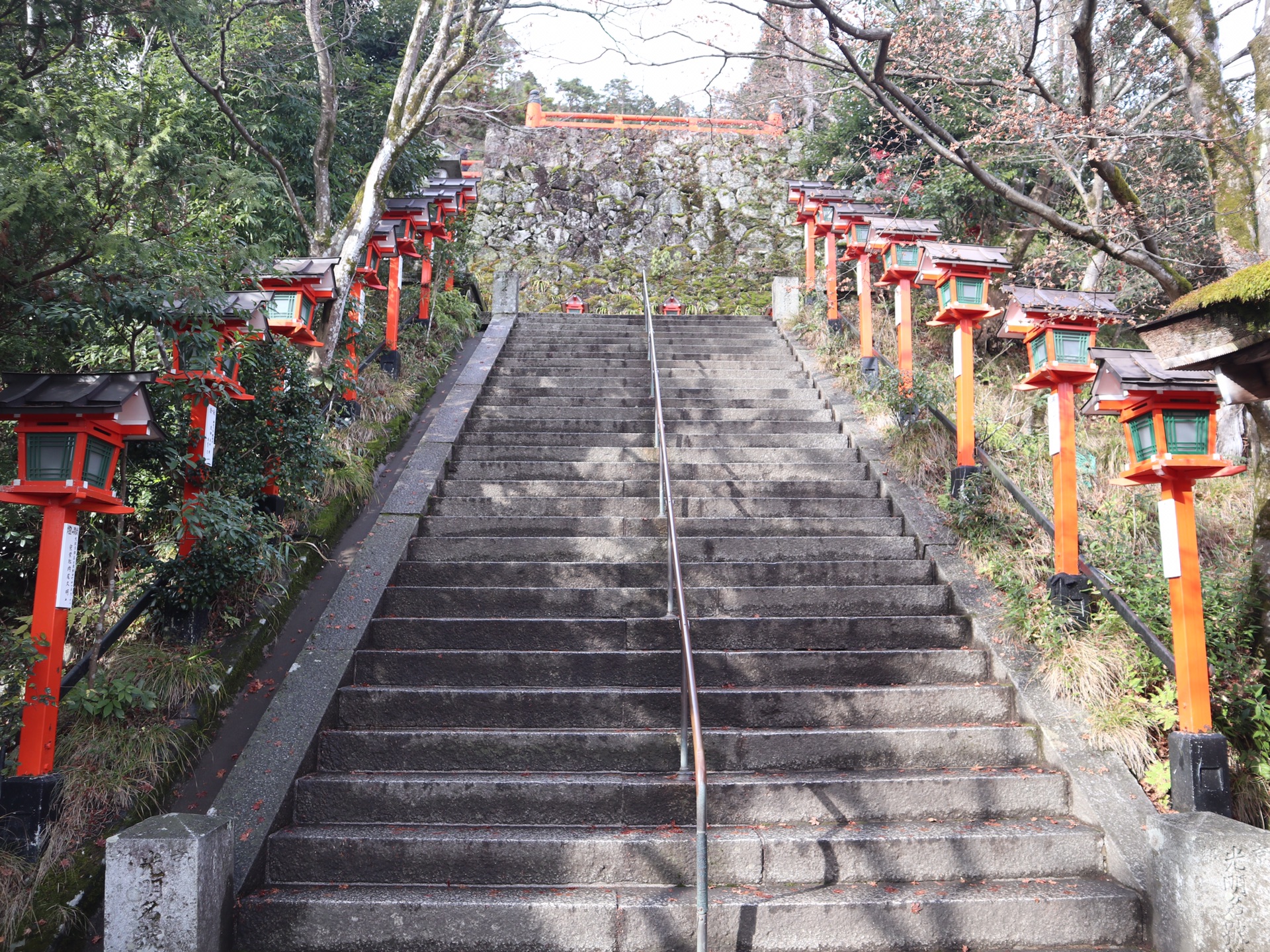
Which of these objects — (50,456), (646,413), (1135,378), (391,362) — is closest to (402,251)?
(391,362)

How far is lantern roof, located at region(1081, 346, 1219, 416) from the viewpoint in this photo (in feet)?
13.5

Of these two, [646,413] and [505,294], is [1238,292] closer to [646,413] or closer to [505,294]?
[646,413]

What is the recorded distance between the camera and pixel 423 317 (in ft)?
34.7

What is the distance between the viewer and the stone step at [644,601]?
5438 millimetres

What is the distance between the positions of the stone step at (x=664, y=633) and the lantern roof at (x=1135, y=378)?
1.71m

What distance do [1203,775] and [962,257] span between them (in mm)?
4177

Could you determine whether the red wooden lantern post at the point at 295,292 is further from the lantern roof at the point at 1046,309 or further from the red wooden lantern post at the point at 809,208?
the red wooden lantern post at the point at 809,208

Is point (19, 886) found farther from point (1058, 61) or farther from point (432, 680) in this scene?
point (1058, 61)

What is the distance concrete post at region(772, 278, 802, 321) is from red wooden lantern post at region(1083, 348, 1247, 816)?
7.64m

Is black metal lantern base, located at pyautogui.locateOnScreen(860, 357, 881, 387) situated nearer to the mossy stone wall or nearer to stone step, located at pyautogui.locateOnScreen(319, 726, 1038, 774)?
stone step, located at pyautogui.locateOnScreen(319, 726, 1038, 774)

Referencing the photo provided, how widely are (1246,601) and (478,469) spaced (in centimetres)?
555

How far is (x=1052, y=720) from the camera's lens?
14.7 ft

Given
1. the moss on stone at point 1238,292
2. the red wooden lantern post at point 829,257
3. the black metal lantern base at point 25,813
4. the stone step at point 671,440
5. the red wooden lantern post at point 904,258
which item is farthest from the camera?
the red wooden lantern post at point 829,257

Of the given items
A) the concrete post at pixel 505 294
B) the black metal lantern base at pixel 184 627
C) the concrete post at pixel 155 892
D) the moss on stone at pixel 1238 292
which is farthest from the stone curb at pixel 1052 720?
the concrete post at pixel 505 294
